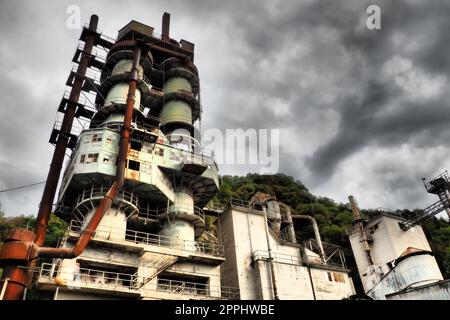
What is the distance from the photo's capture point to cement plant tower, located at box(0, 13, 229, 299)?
910 inches

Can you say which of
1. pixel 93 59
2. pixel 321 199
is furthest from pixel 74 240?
pixel 321 199

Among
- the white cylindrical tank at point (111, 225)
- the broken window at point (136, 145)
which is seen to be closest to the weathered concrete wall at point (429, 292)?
the white cylindrical tank at point (111, 225)

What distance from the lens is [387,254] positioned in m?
41.9

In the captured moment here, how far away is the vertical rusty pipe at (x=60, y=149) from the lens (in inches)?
1050

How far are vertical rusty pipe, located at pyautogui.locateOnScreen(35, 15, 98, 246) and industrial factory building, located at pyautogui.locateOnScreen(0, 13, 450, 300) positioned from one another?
0.33 ft

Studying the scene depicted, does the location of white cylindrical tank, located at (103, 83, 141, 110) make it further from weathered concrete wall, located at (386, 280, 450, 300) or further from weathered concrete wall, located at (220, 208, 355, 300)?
weathered concrete wall, located at (386, 280, 450, 300)

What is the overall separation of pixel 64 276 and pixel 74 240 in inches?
110

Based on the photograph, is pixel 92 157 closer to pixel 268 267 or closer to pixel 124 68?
pixel 124 68

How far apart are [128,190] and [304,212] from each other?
1683 inches

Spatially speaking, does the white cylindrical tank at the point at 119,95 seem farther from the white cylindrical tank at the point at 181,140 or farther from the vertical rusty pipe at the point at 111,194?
the white cylindrical tank at the point at 181,140

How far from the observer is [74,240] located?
24.6 m

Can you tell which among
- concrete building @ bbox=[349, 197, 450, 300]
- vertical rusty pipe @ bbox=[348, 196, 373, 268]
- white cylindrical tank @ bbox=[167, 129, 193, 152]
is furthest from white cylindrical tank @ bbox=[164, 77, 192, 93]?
concrete building @ bbox=[349, 197, 450, 300]

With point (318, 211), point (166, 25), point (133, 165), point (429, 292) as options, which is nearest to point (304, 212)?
point (318, 211)
